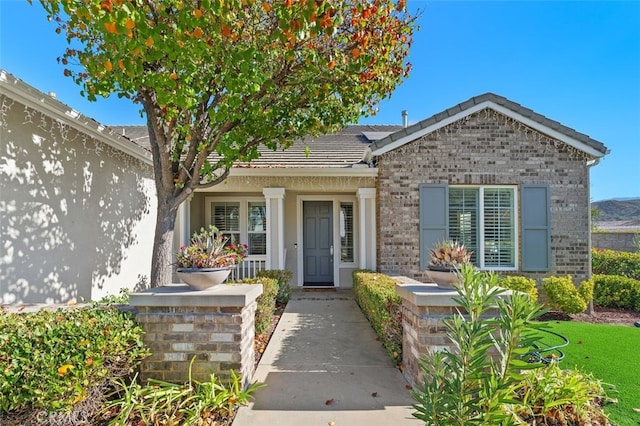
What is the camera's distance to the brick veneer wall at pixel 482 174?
795 cm

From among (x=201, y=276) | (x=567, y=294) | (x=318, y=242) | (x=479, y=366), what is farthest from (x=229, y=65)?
(x=567, y=294)

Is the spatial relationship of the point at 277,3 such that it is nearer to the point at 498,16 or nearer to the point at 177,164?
the point at 177,164

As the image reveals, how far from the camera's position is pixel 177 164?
19.5 feet

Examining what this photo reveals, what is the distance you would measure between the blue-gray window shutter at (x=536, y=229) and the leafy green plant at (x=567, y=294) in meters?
0.53

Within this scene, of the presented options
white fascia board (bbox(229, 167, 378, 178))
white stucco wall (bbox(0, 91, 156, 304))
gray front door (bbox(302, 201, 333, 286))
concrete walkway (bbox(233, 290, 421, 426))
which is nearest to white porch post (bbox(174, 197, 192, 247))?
white stucco wall (bbox(0, 91, 156, 304))

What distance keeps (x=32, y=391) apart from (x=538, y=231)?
372 inches

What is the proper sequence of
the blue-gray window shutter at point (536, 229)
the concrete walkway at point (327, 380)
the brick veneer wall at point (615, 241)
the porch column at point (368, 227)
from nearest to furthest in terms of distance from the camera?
the concrete walkway at point (327, 380), the blue-gray window shutter at point (536, 229), the porch column at point (368, 227), the brick veneer wall at point (615, 241)

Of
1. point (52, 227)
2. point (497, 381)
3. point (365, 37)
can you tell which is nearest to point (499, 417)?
point (497, 381)

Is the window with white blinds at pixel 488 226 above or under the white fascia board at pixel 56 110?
under

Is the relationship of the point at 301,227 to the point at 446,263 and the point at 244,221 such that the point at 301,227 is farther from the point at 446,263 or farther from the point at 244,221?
the point at 446,263

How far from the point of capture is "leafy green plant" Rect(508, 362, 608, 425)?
9.66ft

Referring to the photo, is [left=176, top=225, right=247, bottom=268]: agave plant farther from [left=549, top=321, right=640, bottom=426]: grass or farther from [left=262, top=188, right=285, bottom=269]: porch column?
[left=262, top=188, right=285, bottom=269]: porch column

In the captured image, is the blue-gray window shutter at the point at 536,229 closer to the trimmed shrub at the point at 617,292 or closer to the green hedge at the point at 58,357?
the trimmed shrub at the point at 617,292

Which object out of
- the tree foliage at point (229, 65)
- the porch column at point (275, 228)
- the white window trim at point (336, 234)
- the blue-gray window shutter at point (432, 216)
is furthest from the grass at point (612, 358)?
the porch column at point (275, 228)
